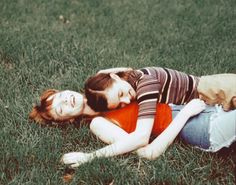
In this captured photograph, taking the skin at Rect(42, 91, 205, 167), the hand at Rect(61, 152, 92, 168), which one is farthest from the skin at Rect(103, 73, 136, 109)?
the hand at Rect(61, 152, 92, 168)

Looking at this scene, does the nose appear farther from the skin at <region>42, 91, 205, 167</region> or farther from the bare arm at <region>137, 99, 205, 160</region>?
the bare arm at <region>137, 99, 205, 160</region>

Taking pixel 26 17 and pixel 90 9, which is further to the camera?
pixel 90 9

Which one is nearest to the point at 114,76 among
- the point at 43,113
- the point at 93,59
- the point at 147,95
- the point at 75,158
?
the point at 147,95

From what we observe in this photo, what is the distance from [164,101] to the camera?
365cm

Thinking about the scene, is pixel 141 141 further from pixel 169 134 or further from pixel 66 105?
pixel 66 105

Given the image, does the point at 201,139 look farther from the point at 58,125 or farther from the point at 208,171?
the point at 58,125

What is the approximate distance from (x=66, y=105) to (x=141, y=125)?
63cm

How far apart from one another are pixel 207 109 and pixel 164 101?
37cm

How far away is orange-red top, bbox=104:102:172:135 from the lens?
139 inches

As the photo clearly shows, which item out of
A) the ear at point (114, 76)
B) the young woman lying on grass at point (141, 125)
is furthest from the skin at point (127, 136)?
the ear at point (114, 76)

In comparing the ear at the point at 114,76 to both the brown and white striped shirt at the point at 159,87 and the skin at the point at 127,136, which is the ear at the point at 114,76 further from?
the skin at the point at 127,136

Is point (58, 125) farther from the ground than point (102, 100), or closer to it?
closer to it

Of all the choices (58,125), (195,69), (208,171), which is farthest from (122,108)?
(195,69)

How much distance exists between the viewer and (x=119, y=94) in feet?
11.5
